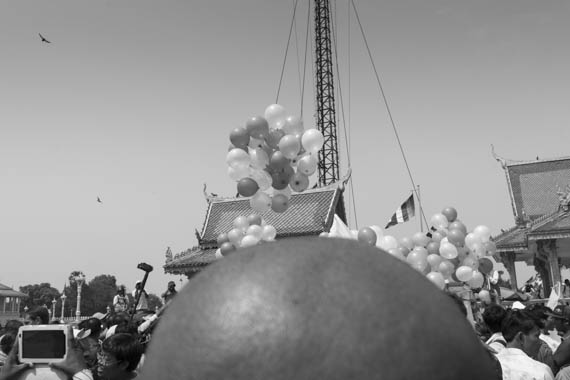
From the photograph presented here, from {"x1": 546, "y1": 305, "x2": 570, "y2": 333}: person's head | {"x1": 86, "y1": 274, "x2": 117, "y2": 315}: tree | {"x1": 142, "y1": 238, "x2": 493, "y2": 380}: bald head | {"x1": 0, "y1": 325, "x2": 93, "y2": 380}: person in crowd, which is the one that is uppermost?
{"x1": 142, "y1": 238, "x2": 493, "y2": 380}: bald head

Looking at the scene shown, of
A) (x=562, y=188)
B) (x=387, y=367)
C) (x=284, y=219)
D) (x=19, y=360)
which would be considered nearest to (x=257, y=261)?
(x=387, y=367)

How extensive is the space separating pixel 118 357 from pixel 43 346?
15.9 inches

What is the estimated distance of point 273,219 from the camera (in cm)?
1844

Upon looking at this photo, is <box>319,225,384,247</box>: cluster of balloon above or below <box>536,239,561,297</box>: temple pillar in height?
above

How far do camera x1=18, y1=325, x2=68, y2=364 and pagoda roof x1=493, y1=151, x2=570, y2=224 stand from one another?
836 inches

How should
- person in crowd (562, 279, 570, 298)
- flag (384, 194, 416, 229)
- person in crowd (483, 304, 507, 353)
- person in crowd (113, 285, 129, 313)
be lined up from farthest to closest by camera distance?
1. person in crowd (562, 279, 570, 298)
2. flag (384, 194, 416, 229)
3. person in crowd (113, 285, 129, 313)
4. person in crowd (483, 304, 507, 353)

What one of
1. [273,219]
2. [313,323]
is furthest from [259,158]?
[273,219]

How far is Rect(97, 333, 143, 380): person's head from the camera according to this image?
2.57m

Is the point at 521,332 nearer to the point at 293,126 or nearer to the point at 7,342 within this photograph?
the point at 7,342

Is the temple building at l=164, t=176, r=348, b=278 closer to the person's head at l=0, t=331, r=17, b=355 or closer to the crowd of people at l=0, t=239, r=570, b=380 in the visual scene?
the person's head at l=0, t=331, r=17, b=355

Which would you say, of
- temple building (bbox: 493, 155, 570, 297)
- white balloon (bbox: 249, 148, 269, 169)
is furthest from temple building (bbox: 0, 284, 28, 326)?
white balloon (bbox: 249, 148, 269, 169)

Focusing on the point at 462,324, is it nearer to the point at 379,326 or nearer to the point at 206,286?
the point at 379,326

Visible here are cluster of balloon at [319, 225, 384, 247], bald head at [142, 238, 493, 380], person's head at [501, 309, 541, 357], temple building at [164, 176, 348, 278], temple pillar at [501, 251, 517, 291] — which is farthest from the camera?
temple pillar at [501, 251, 517, 291]

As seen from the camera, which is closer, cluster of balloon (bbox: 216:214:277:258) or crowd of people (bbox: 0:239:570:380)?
crowd of people (bbox: 0:239:570:380)
